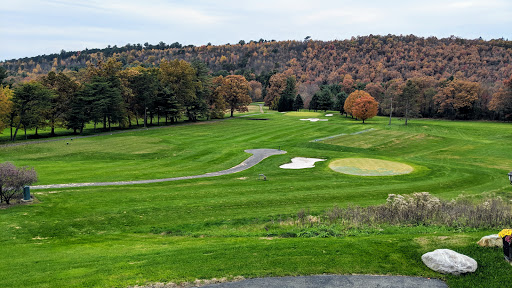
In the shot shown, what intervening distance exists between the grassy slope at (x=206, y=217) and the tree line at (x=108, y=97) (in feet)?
44.5

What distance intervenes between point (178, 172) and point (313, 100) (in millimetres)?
90407

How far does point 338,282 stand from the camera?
33.7 feet

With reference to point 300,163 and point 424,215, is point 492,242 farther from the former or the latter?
point 300,163

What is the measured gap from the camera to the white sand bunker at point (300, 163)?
3621 centimetres

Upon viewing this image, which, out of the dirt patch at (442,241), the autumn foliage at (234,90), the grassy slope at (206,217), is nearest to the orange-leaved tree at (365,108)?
the autumn foliage at (234,90)

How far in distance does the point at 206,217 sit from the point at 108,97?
5317 centimetres

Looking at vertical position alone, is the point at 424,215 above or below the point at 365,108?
below

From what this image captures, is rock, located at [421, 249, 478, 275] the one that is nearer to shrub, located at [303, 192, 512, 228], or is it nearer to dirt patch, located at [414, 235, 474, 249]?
dirt patch, located at [414, 235, 474, 249]

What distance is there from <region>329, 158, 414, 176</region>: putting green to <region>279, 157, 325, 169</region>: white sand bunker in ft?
7.10

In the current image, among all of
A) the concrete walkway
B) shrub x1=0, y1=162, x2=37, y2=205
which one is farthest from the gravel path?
the concrete walkway

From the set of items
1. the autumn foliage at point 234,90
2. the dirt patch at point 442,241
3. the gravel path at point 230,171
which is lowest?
the gravel path at point 230,171

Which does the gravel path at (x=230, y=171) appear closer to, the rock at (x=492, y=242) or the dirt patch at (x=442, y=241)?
the dirt patch at (x=442, y=241)

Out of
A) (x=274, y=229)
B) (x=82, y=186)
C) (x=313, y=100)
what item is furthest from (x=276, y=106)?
(x=274, y=229)

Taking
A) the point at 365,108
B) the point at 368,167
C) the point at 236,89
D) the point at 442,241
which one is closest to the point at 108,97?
the point at 236,89
